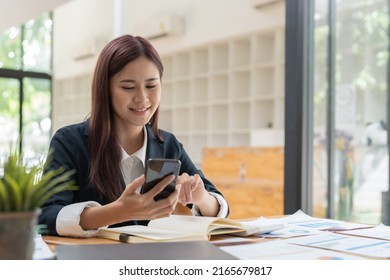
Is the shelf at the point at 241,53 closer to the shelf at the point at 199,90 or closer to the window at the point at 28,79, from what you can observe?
the shelf at the point at 199,90

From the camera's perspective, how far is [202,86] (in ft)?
24.3

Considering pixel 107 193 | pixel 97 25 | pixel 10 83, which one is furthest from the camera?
pixel 97 25

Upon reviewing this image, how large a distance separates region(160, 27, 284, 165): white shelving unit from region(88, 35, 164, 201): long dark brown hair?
4289 mm

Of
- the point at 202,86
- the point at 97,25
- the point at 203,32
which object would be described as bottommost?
the point at 202,86

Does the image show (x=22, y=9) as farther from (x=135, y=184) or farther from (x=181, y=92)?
(x=135, y=184)

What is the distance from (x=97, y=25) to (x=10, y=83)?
185cm

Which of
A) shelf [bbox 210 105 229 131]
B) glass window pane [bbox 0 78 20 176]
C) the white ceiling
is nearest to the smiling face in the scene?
the white ceiling

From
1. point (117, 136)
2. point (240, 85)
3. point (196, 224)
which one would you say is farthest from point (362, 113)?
point (240, 85)

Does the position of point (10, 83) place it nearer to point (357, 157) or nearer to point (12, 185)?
point (357, 157)

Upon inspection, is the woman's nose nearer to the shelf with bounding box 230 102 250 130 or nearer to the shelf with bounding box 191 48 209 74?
the shelf with bounding box 230 102 250 130

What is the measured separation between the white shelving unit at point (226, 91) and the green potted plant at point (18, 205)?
5.17 metres

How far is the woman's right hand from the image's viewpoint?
1.22 metres

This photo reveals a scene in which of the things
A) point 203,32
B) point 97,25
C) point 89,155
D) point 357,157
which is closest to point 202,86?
point 203,32

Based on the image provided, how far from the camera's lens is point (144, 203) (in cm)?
124
